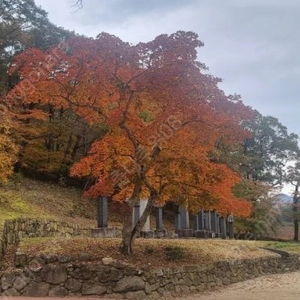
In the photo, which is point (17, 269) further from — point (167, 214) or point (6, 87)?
point (167, 214)

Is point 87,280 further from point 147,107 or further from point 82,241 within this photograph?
point 147,107

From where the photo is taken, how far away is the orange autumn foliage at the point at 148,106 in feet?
33.0

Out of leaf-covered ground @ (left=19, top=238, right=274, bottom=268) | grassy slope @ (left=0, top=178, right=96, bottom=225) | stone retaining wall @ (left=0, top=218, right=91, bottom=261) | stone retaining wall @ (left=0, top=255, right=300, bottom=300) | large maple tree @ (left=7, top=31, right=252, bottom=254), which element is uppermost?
large maple tree @ (left=7, top=31, right=252, bottom=254)

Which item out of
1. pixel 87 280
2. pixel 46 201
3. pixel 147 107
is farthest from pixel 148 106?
pixel 46 201

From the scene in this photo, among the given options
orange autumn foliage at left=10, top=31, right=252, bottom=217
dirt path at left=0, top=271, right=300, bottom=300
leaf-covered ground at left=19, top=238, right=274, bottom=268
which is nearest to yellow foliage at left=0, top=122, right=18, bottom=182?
leaf-covered ground at left=19, top=238, right=274, bottom=268

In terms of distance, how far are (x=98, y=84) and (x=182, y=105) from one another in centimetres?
220

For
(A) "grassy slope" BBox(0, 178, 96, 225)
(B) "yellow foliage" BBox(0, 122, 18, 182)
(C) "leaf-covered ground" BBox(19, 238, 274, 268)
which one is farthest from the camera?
(A) "grassy slope" BBox(0, 178, 96, 225)

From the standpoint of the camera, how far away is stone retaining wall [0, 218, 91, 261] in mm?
11688

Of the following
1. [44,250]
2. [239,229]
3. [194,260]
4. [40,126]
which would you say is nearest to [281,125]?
[239,229]

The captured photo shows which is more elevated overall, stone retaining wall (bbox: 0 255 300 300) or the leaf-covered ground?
the leaf-covered ground

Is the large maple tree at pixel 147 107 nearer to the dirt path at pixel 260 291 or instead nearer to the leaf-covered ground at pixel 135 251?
the leaf-covered ground at pixel 135 251

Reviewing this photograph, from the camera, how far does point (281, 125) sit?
4441cm

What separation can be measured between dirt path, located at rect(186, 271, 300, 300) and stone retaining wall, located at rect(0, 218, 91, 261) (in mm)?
5200

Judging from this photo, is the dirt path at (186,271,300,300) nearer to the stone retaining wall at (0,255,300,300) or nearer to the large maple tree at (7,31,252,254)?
the stone retaining wall at (0,255,300,300)
